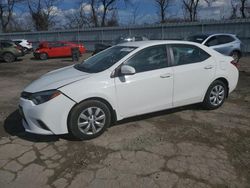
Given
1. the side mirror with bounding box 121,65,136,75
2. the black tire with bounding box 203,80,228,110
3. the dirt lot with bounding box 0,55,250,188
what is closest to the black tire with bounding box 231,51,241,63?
the black tire with bounding box 203,80,228,110

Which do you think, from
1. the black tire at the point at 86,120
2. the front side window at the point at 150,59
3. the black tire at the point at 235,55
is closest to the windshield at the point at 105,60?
the front side window at the point at 150,59

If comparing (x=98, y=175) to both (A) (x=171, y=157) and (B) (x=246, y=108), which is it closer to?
(A) (x=171, y=157)

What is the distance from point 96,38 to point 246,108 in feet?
69.9

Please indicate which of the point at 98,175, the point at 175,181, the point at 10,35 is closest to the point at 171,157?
the point at 175,181

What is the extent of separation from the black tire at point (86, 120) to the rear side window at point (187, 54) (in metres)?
1.68

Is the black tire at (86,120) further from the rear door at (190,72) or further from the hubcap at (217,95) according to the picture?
the hubcap at (217,95)

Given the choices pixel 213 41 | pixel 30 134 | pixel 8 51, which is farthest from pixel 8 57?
pixel 30 134

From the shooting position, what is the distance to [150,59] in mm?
5070

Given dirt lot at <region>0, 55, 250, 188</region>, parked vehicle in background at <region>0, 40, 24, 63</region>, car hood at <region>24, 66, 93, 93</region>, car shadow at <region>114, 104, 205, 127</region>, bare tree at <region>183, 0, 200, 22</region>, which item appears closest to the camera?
dirt lot at <region>0, 55, 250, 188</region>

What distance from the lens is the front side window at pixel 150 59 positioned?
16.1 ft

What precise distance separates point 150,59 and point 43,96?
197cm

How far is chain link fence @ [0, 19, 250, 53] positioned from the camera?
60.4ft

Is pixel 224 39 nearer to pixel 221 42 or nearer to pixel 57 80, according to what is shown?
pixel 221 42

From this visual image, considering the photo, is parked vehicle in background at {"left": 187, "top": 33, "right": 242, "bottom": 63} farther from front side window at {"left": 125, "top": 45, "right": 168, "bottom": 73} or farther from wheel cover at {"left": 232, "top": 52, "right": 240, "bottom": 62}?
front side window at {"left": 125, "top": 45, "right": 168, "bottom": 73}
